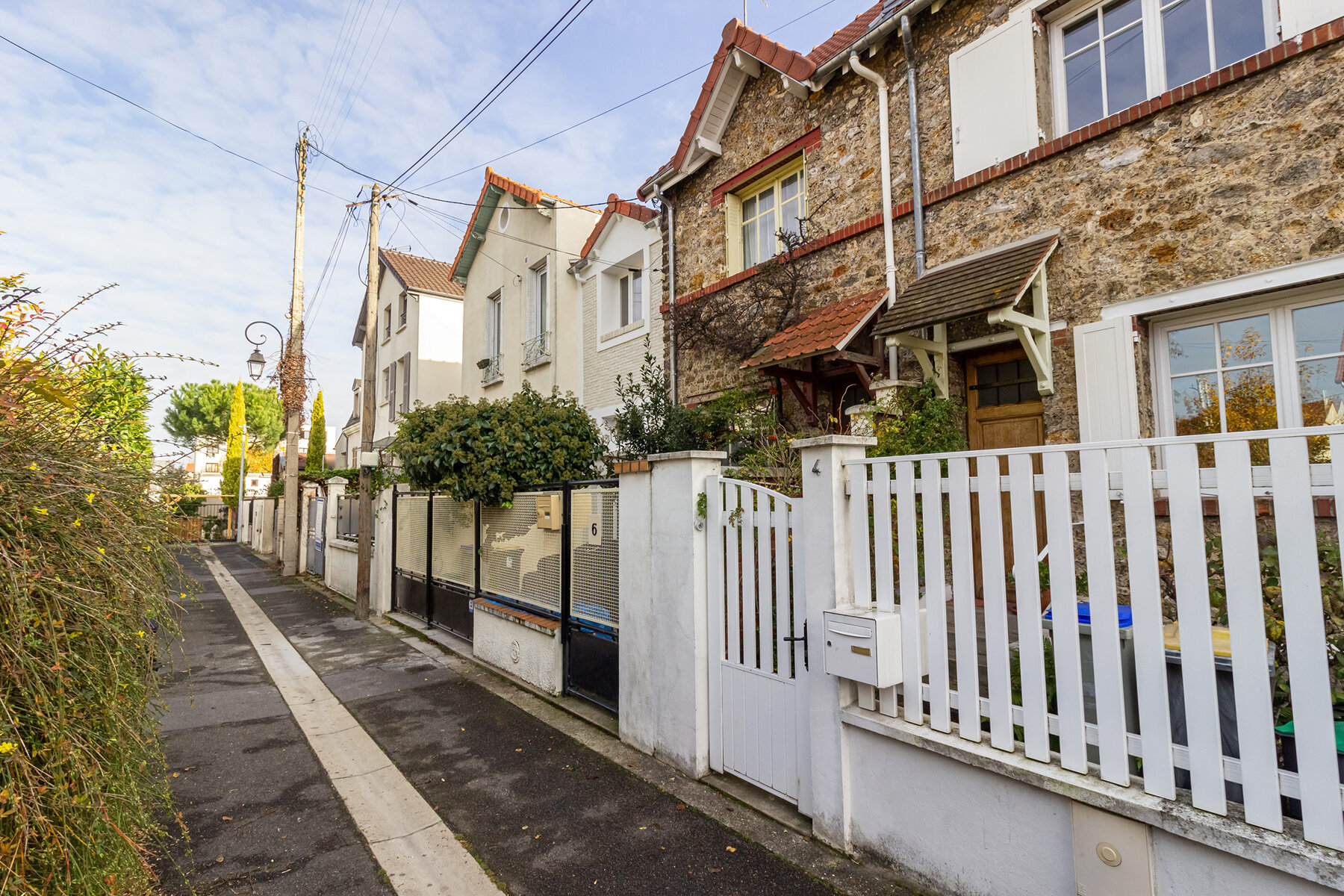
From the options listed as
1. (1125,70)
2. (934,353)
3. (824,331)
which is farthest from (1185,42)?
(824,331)

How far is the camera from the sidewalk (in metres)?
3.44

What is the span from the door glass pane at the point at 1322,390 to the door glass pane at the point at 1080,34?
3.25 m

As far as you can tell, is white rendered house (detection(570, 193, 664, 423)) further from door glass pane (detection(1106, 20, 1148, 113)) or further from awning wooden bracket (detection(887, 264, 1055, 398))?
door glass pane (detection(1106, 20, 1148, 113))

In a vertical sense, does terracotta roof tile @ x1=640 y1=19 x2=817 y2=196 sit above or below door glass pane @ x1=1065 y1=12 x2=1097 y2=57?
above

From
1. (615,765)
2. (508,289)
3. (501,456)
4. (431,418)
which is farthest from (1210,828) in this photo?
(508,289)

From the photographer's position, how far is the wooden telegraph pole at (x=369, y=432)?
10.7 meters

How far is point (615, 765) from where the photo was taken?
4.74 metres

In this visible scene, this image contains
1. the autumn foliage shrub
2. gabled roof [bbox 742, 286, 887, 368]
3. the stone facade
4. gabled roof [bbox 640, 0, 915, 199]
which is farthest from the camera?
gabled roof [bbox 640, 0, 915, 199]

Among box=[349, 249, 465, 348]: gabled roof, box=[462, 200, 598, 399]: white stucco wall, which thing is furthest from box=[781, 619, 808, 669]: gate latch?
box=[349, 249, 465, 348]: gabled roof

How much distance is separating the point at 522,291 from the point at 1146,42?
1102cm

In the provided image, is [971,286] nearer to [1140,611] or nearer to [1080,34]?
[1080,34]

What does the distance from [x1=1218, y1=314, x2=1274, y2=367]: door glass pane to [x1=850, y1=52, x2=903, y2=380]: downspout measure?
2.56 meters

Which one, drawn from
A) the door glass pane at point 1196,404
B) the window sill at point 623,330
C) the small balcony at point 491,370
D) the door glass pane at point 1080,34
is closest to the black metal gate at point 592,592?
the door glass pane at point 1196,404

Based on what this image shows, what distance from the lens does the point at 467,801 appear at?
4.31 metres
